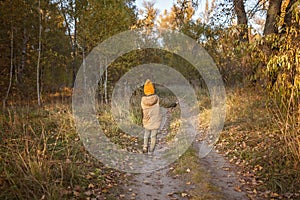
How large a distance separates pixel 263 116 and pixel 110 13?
10.3 metres

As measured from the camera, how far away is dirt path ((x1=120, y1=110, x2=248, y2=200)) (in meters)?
4.30

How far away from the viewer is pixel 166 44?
74.5ft

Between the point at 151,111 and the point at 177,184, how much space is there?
8.00 feet

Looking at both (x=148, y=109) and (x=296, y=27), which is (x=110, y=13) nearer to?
(x=148, y=109)

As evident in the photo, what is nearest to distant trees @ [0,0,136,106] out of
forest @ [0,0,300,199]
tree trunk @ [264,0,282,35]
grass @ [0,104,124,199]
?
forest @ [0,0,300,199]

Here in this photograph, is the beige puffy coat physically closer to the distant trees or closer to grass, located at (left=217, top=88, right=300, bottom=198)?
grass, located at (left=217, top=88, right=300, bottom=198)

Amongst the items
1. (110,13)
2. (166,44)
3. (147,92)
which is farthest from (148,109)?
(166,44)

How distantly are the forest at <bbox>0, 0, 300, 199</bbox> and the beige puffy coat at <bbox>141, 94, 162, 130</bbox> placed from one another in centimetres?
90

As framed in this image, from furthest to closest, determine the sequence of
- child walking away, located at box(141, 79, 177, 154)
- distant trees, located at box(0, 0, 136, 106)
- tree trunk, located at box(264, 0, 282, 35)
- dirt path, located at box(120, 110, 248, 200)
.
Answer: distant trees, located at box(0, 0, 136, 106)
tree trunk, located at box(264, 0, 282, 35)
child walking away, located at box(141, 79, 177, 154)
dirt path, located at box(120, 110, 248, 200)

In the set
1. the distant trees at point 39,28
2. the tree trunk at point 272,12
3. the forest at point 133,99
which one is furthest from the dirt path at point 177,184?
the distant trees at point 39,28

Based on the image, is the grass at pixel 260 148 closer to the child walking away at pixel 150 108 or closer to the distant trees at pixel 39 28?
the child walking away at pixel 150 108

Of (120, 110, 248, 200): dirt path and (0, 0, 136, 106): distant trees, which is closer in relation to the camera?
(120, 110, 248, 200): dirt path

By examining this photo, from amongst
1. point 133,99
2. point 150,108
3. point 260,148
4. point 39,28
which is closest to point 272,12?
point 260,148

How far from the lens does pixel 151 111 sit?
6.77m
